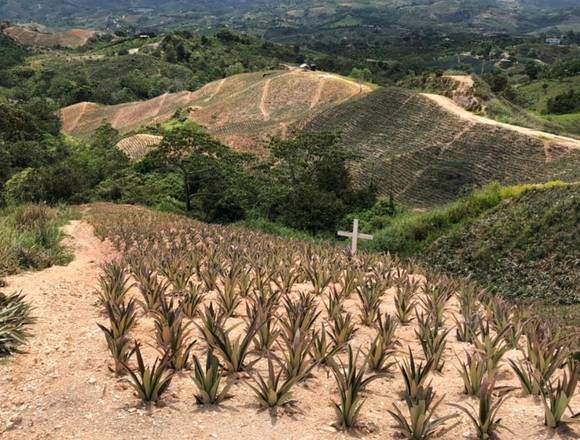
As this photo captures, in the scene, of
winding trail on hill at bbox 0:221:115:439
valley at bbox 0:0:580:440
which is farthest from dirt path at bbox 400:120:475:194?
winding trail on hill at bbox 0:221:115:439

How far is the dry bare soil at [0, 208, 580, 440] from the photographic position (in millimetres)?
3887

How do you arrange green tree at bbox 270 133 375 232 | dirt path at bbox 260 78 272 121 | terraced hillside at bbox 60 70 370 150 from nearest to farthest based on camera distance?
green tree at bbox 270 133 375 232 < terraced hillside at bbox 60 70 370 150 < dirt path at bbox 260 78 272 121

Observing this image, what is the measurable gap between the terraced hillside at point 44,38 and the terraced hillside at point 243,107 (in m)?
86.4

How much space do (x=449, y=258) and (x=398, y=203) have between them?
10878mm

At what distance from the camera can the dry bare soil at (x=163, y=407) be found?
12.8ft

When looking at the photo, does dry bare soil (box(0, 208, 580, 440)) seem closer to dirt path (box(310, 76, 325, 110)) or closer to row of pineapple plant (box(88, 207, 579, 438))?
row of pineapple plant (box(88, 207, 579, 438))

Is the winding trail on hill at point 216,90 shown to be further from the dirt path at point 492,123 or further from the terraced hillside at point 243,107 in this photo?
the dirt path at point 492,123

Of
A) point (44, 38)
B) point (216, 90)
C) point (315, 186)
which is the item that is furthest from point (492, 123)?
point (44, 38)

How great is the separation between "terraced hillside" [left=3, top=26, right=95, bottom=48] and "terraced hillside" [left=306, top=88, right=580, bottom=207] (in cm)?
12622

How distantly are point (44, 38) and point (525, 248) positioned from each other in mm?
155436

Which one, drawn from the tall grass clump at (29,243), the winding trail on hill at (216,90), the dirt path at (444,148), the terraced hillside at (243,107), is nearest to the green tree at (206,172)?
the dirt path at (444,148)

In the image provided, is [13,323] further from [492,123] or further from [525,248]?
[492,123]

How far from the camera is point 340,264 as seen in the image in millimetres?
8844

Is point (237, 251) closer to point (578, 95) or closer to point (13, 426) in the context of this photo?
point (13, 426)
